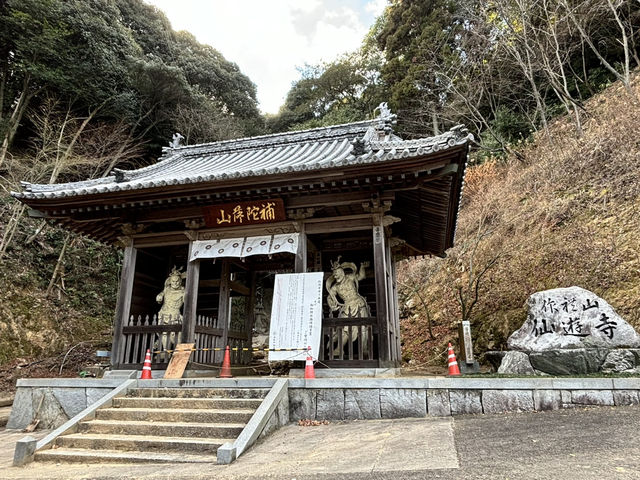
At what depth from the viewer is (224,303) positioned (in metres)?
9.16

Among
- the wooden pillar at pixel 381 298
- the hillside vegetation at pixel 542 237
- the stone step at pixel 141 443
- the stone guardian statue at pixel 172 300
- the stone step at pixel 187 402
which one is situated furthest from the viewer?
the hillside vegetation at pixel 542 237

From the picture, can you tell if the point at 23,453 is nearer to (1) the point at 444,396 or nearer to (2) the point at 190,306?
(2) the point at 190,306

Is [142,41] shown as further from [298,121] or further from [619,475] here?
[619,475]

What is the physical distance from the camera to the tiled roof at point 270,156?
21.8 feet

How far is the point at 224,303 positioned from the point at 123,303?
2.09 m

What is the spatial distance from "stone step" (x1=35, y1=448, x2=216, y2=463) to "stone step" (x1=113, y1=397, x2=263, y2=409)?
1.01 m

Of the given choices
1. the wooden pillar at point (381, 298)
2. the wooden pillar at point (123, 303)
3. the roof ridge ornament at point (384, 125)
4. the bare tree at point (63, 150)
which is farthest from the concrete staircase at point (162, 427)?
the bare tree at point (63, 150)

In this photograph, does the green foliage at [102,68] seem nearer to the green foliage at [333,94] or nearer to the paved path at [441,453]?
the green foliage at [333,94]

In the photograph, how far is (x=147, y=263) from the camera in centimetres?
973

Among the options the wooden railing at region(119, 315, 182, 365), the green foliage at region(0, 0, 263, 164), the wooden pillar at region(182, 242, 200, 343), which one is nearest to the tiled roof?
the wooden pillar at region(182, 242, 200, 343)

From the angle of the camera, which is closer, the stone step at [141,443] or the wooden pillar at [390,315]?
the stone step at [141,443]

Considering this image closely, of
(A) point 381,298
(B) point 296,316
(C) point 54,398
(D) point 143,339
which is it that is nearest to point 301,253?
(B) point 296,316

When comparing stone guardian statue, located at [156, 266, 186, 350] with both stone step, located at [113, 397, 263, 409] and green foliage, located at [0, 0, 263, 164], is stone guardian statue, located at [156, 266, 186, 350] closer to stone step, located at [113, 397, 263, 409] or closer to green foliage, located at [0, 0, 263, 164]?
stone step, located at [113, 397, 263, 409]

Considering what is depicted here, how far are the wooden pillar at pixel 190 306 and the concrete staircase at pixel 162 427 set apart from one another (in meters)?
1.55
